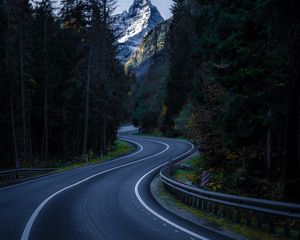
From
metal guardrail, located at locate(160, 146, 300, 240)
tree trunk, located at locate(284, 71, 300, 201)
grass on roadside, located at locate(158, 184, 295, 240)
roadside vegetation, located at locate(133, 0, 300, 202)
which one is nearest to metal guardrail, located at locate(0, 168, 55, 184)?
roadside vegetation, located at locate(133, 0, 300, 202)

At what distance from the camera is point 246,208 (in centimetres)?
1078

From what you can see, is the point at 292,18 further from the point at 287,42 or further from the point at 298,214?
the point at 298,214

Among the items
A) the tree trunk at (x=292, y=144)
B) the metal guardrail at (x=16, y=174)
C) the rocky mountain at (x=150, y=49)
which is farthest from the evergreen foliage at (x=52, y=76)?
the rocky mountain at (x=150, y=49)

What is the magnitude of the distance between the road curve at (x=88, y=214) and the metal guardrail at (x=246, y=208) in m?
1.40

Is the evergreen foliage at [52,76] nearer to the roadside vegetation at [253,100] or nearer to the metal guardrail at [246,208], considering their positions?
the roadside vegetation at [253,100]

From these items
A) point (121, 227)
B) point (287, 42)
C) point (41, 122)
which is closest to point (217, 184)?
point (287, 42)

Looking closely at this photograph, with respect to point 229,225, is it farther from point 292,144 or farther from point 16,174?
point 16,174

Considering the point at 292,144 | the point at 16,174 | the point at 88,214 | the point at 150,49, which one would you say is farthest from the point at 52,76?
the point at 150,49

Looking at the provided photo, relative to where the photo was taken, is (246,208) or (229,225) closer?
(246,208)

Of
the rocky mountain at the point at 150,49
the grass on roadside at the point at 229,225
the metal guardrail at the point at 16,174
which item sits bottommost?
the metal guardrail at the point at 16,174

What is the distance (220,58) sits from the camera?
2100cm

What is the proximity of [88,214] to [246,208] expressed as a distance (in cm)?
483

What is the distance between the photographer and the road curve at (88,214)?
956 cm

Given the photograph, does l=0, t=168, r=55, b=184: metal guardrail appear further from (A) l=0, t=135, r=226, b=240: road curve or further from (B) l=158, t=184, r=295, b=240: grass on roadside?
(B) l=158, t=184, r=295, b=240: grass on roadside
